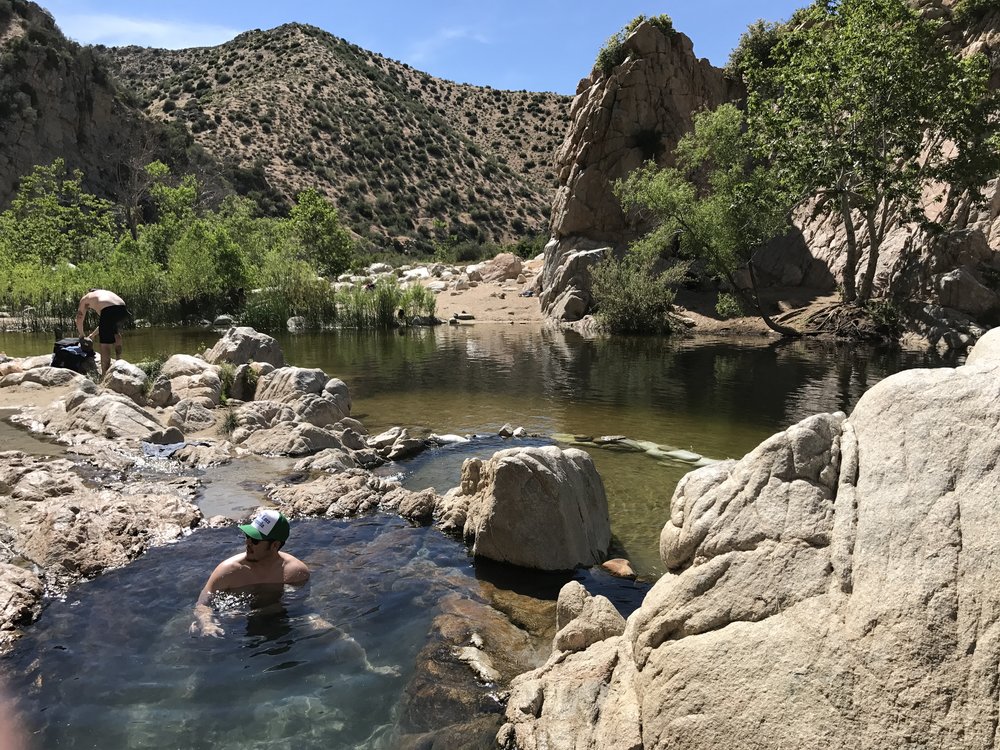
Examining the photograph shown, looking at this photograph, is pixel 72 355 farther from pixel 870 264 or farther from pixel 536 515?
pixel 870 264

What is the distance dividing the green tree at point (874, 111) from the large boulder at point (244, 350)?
795 inches

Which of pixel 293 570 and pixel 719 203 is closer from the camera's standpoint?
pixel 293 570

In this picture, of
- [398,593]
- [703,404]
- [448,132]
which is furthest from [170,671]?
[448,132]

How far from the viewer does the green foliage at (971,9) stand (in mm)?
32781

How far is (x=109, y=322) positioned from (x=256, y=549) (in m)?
11.1

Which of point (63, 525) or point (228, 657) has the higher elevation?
point (63, 525)

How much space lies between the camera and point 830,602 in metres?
3.59

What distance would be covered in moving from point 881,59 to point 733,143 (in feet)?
23.6

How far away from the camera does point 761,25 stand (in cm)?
4253

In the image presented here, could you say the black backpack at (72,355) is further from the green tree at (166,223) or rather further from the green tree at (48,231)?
the green tree at (48,231)

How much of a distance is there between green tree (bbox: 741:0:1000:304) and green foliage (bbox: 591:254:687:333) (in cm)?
723

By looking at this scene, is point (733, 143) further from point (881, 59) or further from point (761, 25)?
point (761, 25)

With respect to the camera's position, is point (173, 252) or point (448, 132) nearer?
point (173, 252)

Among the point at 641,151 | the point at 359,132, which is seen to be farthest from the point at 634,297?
the point at 359,132
